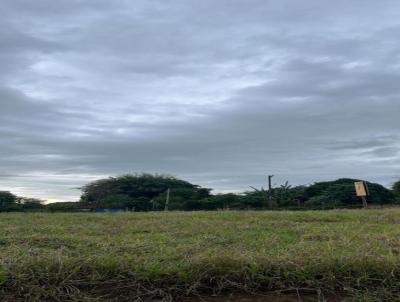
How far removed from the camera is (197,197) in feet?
72.5

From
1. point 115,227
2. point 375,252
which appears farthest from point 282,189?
point 375,252

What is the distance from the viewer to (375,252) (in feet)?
11.9

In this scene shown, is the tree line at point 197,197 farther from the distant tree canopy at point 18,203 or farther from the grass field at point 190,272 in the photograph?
the grass field at point 190,272

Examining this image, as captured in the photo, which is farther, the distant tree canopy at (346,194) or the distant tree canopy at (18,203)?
the distant tree canopy at (346,194)

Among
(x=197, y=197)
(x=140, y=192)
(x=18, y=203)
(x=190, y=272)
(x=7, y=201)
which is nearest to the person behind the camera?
(x=190, y=272)

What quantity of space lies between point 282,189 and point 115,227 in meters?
17.2

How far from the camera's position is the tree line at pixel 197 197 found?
1829 centimetres

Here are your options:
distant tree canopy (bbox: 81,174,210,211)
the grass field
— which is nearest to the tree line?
distant tree canopy (bbox: 81,174,210,211)

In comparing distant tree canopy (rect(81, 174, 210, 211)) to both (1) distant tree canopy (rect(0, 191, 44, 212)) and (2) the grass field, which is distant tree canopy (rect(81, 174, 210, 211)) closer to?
(1) distant tree canopy (rect(0, 191, 44, 212))

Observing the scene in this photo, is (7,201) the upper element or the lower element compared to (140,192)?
lower

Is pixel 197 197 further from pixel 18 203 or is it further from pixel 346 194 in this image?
pixel 18 203

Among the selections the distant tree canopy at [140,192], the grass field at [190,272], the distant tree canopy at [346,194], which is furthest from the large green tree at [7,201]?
the grass field at [190,272]

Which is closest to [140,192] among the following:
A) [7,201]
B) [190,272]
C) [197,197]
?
[197,197]

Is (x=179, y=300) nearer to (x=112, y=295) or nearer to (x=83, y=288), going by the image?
(x=112, y=295)
